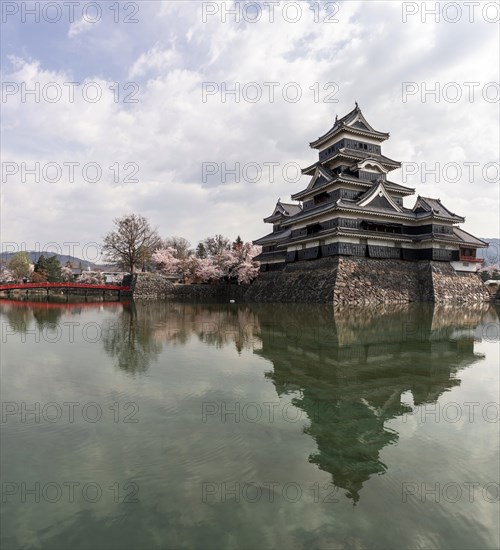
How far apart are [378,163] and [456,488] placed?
112 ft

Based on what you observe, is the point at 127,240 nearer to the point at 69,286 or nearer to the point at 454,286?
the point at 69,286

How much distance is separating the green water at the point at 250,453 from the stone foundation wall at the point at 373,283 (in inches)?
770

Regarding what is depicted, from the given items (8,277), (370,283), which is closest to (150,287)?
(370,283)

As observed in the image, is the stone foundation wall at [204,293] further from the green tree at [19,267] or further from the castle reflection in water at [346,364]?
the green tree at [19,267]

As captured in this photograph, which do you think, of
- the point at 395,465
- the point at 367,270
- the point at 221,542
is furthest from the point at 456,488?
the point at 367,270

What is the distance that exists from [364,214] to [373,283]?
616 cm

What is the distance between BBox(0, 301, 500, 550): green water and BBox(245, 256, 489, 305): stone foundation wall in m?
19.6

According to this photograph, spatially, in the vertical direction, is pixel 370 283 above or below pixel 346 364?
above

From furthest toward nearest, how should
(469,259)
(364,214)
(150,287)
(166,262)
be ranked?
1. (166,262)
2. (150,287)
3. (469,259)
4. (364,214)

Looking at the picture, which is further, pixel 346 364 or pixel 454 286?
pixel 454 286

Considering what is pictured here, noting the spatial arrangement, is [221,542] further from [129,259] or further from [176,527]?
[129,259]

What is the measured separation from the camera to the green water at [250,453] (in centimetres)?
294

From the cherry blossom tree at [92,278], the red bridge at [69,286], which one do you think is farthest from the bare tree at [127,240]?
the cherry blossom tree at [92,278]

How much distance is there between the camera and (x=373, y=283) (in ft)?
→ 96.4
